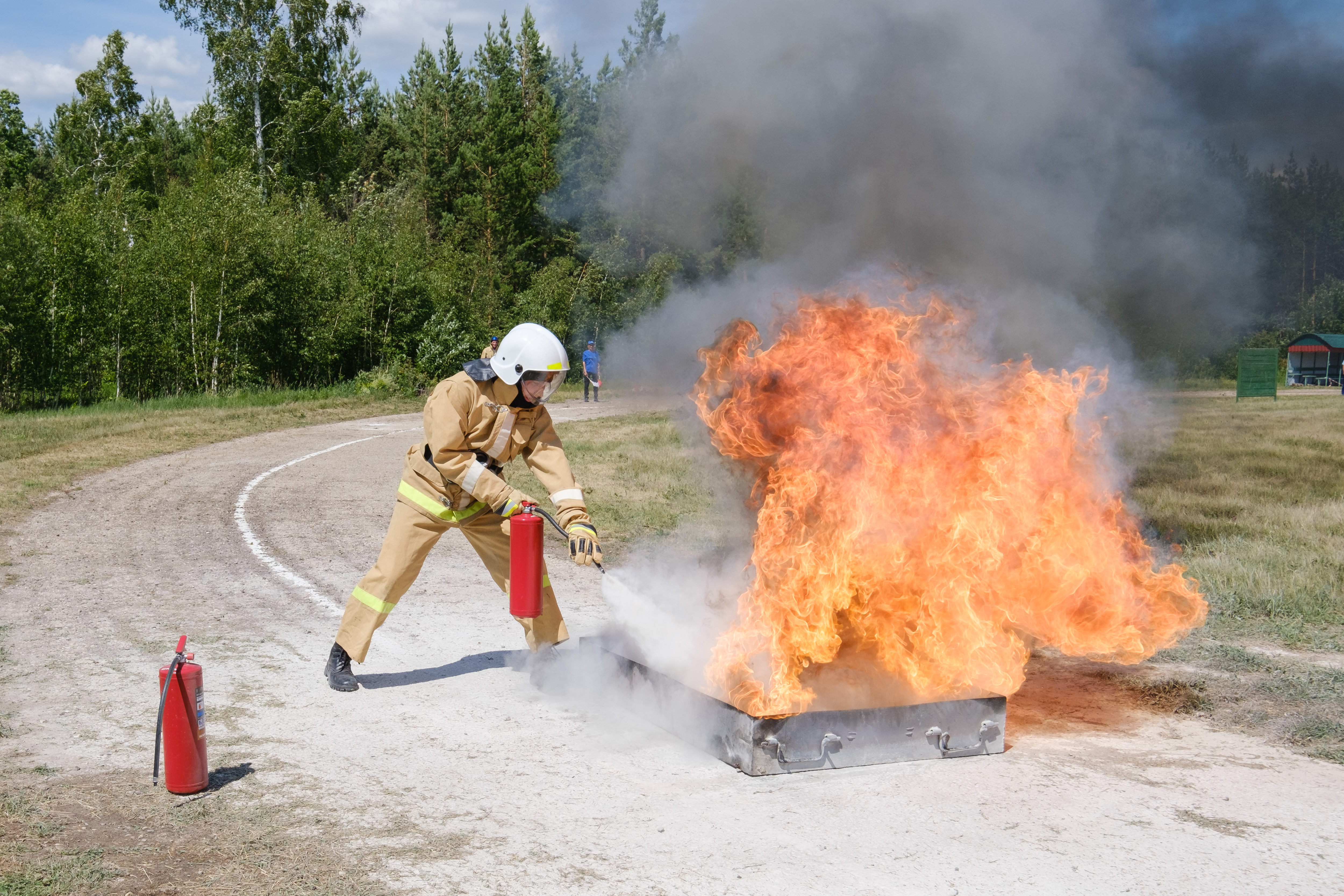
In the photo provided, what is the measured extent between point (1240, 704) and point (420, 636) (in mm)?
5126

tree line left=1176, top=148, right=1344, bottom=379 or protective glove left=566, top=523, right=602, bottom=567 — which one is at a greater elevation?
tree line left=1176, top=148, right=1344, bottom=379

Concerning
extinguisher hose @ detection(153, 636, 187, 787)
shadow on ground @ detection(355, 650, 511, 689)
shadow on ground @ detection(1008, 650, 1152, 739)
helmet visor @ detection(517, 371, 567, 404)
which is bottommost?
shadow on ground @ detection(355, 650, 511, 689)

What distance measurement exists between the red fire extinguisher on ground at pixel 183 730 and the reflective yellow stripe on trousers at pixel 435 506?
5.66ft

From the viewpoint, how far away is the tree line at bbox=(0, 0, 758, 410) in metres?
22.2

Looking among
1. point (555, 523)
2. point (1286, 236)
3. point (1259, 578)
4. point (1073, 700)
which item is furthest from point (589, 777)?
point (1259, 578)

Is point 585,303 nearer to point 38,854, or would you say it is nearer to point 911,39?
point 911,39

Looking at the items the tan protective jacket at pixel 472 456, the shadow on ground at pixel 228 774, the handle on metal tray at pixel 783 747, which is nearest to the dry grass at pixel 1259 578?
the handle on metal tray at pixel 783 747

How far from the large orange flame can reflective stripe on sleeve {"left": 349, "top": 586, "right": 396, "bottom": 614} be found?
75.7 inches

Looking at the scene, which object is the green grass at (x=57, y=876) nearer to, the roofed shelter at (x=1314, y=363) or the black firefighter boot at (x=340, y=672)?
the black firefighter boot at (x=340, y=672)

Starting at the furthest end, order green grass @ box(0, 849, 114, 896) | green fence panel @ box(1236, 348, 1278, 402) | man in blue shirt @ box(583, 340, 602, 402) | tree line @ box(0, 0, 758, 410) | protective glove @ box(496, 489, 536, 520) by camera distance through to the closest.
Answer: green fence panel @ box(1236, 348, 1278, 402) → man in blue shirt @ box(583, 340, 602, 402) → tree line @ box(0, 0, 758, 410) → protective glove @ box(496, 489, 536, 520) → green grass @ box(0, 849, 114, 896)

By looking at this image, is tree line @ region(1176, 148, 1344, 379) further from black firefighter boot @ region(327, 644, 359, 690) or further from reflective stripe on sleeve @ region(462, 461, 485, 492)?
black firefighter boot @ region(327, 644, 359, 690)

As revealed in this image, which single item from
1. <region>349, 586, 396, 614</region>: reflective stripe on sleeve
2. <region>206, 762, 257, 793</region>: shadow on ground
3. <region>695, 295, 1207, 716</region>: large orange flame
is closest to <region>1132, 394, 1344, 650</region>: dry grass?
<region>695, 295, 1207, 716</region>: large orange flame

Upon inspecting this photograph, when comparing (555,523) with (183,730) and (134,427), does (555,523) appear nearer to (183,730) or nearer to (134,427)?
(183,730)

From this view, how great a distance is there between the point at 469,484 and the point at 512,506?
268 millimetres
